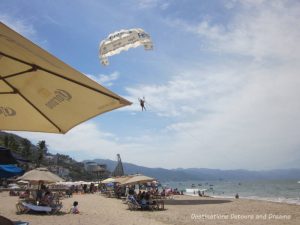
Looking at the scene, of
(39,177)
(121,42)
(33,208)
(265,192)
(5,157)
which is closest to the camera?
(5,157)

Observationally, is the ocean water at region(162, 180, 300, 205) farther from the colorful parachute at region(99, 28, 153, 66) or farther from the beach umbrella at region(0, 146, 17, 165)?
the beach umbrella at region(0, 146, 17, 165)

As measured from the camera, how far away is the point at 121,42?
57.7ft

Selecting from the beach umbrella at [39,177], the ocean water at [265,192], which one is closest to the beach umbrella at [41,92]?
the beach umbrella at [39,177]

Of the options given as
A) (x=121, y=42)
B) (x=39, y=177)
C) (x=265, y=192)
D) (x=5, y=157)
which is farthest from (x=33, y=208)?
(x=265, y=192)

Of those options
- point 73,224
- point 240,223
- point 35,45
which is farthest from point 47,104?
point 240,223

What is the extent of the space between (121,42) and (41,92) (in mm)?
14248

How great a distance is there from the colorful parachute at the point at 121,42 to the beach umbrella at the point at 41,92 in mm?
13234

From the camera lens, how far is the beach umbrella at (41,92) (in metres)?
2.87

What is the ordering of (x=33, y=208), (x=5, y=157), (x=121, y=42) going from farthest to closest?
(x=121, y=42) → (x=33, y=208) → (x=5, y=157)

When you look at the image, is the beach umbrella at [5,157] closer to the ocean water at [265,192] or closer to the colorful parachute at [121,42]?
the colorful parachute at [121,42]

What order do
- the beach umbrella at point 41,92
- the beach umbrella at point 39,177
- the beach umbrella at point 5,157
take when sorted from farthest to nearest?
the beach umbrella at point 39,177 < the beach umbrella at point 5,157 < the beach umbrella at point 41,92

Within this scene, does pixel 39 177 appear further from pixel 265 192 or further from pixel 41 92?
pixel 265 192

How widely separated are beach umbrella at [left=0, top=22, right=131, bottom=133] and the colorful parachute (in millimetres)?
13234

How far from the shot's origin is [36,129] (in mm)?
4594
